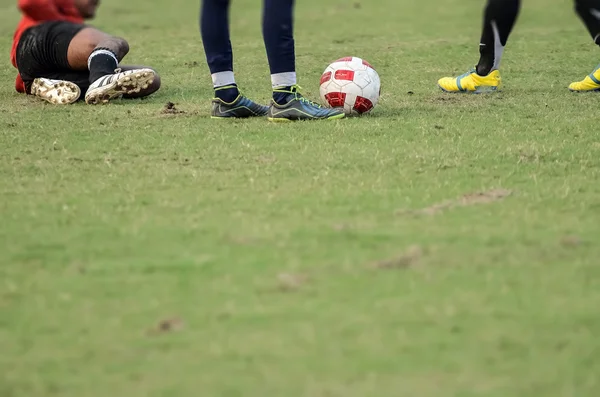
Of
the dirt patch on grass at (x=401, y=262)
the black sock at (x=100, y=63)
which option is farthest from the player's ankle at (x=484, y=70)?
the dirt patch on grass at (x=401, y=262)

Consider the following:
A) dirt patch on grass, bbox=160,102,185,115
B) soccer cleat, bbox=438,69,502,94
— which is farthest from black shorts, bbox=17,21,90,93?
soccer cleat, bbox=438,69,502,94

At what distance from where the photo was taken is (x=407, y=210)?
4.14 metres

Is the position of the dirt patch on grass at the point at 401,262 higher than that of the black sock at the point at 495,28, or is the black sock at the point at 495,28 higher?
the dirt patch on grass at the point at 401,262

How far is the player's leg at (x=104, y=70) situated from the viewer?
727 cm

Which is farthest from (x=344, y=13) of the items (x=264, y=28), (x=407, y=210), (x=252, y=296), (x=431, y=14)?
(x=252, y=296)

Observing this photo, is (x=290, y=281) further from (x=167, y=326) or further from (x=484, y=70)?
(x=484, y=70)

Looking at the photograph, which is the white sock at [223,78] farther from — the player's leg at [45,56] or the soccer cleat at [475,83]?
the soccer cleat at [475,83]

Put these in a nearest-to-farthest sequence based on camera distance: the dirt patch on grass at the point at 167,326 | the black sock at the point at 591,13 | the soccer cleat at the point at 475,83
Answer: the dirt patch on grass at the point at 167,326 → the black sock at the point at 591,13 → the soccer cleat at the point at 475,83

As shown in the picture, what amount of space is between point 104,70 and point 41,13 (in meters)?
0.83

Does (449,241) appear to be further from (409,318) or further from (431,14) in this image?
(431,14)

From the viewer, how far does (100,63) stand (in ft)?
24.3

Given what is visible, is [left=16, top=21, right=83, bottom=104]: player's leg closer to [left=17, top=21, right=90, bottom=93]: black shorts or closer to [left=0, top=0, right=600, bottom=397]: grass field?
[left=17, top=21, right=90, bottom=93]: black shorts

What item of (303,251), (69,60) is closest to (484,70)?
(69,60)

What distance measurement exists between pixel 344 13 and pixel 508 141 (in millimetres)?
8714
